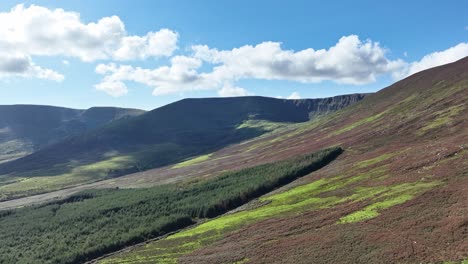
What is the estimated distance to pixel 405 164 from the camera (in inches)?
3278

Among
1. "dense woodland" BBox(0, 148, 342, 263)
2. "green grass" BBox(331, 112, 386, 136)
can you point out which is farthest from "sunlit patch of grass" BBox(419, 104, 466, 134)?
"green grass" BBox(331, 112, 386, 136)

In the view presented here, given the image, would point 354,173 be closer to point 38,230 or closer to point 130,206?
point 130,206

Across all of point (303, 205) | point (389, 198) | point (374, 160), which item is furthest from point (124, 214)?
point (389, 198)

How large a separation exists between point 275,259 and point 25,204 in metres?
157

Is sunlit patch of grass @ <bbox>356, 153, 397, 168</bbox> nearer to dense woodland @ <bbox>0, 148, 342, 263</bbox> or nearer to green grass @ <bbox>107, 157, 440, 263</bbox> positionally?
green grass @ <bbox>107, 157, 440, 263</bbox>

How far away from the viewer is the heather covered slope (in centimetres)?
4491

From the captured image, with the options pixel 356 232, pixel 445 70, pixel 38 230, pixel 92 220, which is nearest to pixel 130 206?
pixel 92 220

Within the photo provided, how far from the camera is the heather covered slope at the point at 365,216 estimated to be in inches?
1768

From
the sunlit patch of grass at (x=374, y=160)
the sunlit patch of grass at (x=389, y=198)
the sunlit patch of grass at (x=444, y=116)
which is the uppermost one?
the sunlit patch of grass at (x=444, y=116)

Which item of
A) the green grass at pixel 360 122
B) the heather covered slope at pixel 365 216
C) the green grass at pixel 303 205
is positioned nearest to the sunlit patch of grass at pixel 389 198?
the green grass at pixel 303 205

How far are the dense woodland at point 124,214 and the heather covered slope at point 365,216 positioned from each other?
37.3ft

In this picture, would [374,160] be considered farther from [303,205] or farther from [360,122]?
[360,122]

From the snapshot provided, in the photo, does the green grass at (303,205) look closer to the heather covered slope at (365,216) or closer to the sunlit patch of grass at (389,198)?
the sunlit patch of grass at (389,198)

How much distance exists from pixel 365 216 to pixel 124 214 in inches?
3476
